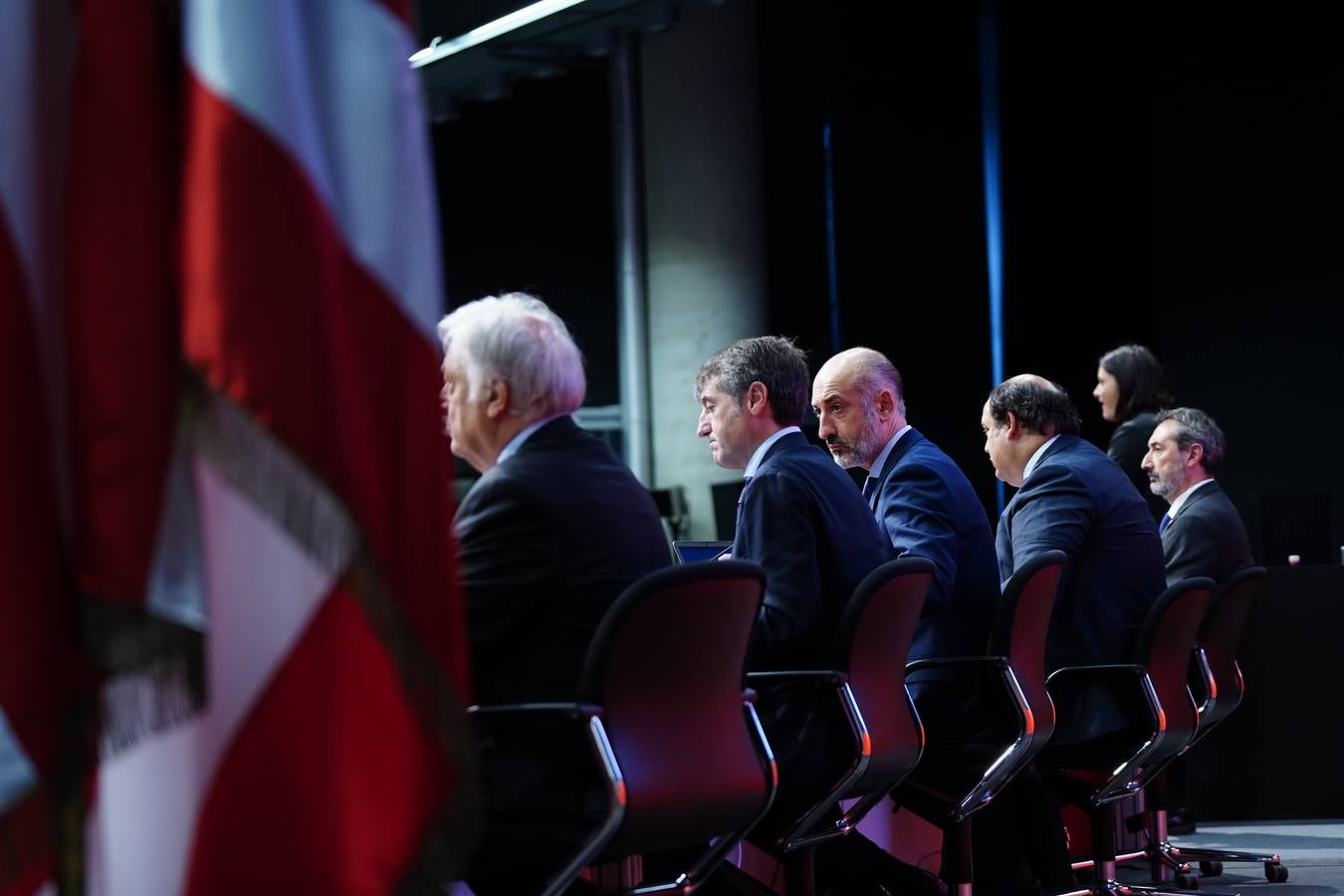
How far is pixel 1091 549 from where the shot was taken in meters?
4.63

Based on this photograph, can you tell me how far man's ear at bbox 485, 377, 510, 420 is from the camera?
106 inches

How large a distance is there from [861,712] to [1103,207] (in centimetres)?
644

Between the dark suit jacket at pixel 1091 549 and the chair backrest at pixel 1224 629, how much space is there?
1.29 ft

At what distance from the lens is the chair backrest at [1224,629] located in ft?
16.5

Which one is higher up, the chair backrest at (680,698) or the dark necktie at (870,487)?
the dark necktie at (870,487)

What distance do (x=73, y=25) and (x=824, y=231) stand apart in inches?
329

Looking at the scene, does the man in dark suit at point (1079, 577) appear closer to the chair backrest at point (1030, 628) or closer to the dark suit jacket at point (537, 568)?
the chair backrest at point (1030, 628)

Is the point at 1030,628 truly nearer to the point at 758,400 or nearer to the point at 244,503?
the point at 758,400

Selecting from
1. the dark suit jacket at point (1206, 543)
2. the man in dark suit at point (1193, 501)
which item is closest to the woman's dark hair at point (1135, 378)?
the man in dark suit at point (1193, 501)

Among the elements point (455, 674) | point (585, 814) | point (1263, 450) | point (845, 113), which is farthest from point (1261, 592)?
point (455, 674)

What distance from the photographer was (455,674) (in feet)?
4.30

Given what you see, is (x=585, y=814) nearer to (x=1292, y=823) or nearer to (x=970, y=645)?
(x=970, y=645)

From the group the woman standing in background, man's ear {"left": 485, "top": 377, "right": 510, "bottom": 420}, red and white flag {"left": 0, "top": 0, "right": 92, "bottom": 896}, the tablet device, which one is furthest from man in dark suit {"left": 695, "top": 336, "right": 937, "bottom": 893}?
the woman standing in background

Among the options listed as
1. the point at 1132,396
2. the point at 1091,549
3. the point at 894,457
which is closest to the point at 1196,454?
the point at 1132,396
